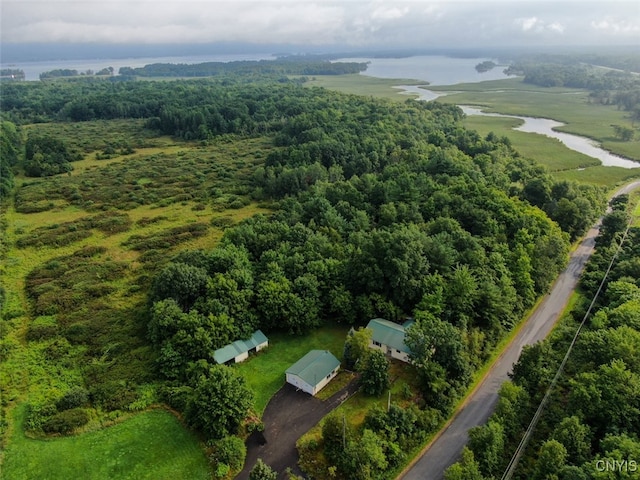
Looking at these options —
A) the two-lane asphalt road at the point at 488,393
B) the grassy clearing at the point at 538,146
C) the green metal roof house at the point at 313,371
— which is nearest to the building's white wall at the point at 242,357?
the green metal roof house at the point at 313,371

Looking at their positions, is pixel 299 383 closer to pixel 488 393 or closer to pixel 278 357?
pixel 278 357

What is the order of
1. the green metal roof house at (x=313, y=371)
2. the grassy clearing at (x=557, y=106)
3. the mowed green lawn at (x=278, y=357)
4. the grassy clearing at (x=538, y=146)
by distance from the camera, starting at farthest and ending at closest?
the grassy clearing at (x=557, y=106), the grassy clearing at (x=538, y=146), the mowed green lawn at (x=278, y=357), the green metal roof house at (x=313, y=371)

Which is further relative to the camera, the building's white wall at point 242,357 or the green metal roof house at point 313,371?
the building's white wall at point 242,357

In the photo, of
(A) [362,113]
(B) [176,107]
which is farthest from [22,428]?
(B) [176,107]

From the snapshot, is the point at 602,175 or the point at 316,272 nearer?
the point at 316,272

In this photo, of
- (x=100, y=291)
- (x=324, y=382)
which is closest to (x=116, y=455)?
(x=324, y=382)

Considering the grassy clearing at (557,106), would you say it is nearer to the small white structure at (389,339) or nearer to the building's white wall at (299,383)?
the small white structure at (389,339)
